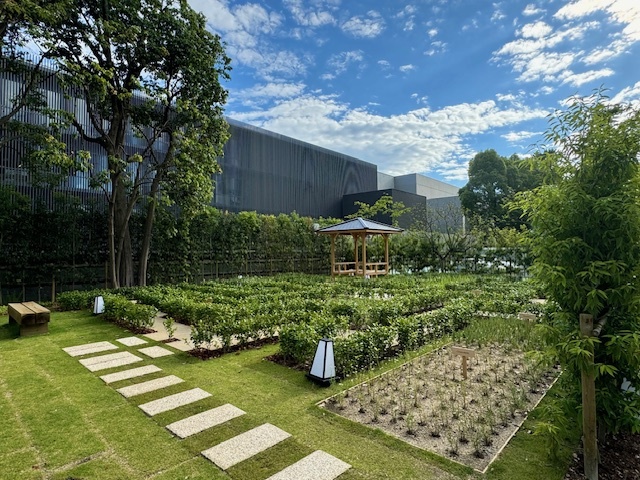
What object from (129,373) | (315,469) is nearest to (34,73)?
(129,373)

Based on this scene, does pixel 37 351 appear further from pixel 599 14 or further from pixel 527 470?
pixel 599 14

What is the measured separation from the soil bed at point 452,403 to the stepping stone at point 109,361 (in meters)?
2.83

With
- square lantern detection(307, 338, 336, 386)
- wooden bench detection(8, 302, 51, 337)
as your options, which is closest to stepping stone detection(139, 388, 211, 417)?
square lantern detection(307, 338, 336, 386)

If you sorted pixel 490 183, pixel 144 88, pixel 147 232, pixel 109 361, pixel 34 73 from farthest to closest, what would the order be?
pixel 490 183, pixel 147 232, pixel 144 88, pixel 34 73, pixel 109 361

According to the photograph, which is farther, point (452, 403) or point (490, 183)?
point (490, 183)

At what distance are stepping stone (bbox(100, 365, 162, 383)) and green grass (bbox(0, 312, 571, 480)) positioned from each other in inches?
4.2

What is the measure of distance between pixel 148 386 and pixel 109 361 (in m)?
1.28

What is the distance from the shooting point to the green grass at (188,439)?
7.40 ft

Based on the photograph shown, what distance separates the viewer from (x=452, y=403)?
10.8 ft

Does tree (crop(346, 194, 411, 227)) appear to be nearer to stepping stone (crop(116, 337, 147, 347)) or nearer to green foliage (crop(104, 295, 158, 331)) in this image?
green foliage (crop(104, 295, 158, 331))

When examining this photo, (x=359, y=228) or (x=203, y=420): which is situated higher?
(x=359, y=228)

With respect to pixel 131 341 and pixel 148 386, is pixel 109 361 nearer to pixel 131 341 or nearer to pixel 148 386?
pixel 131 341

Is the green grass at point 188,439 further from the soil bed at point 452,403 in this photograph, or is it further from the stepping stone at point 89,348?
the stepping stone at point 89,348

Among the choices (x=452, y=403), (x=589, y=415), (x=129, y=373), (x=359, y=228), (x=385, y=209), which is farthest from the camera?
(x=385, y=209)
